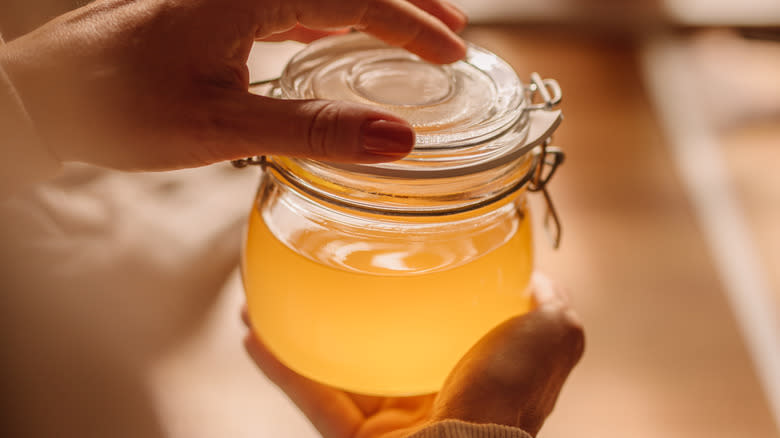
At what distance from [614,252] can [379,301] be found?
53 centimetres

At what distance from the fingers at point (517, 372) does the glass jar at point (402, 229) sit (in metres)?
0.02

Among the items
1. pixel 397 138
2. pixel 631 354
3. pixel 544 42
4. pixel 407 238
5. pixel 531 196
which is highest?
pixel 397 138

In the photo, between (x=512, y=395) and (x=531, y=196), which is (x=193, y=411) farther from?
(x=531, y=196)

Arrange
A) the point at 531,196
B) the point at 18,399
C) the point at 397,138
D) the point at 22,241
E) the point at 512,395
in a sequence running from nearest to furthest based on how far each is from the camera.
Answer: the point at 397,138
the point at 512,395
the point at 18,399
the point at 22,241
the point at 531,196

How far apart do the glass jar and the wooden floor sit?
0.97 feet

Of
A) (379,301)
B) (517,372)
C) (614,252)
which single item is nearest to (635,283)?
(614,252)

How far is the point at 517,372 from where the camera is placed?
0.54 m

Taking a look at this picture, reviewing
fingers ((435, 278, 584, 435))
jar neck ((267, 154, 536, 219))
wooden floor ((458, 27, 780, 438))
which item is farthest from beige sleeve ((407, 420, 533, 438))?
wooden floor ((458, 27, 780, 438))

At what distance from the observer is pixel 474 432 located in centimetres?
49

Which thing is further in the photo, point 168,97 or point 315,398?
point 315,398

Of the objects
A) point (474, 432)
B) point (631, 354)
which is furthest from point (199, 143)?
point (631, 354)

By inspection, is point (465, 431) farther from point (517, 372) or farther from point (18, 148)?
point (18, 148)

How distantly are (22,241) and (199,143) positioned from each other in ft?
1.53

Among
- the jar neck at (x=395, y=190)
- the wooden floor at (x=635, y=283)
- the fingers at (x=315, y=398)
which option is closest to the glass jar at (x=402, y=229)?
the jar neck at (x=395, y=190)
